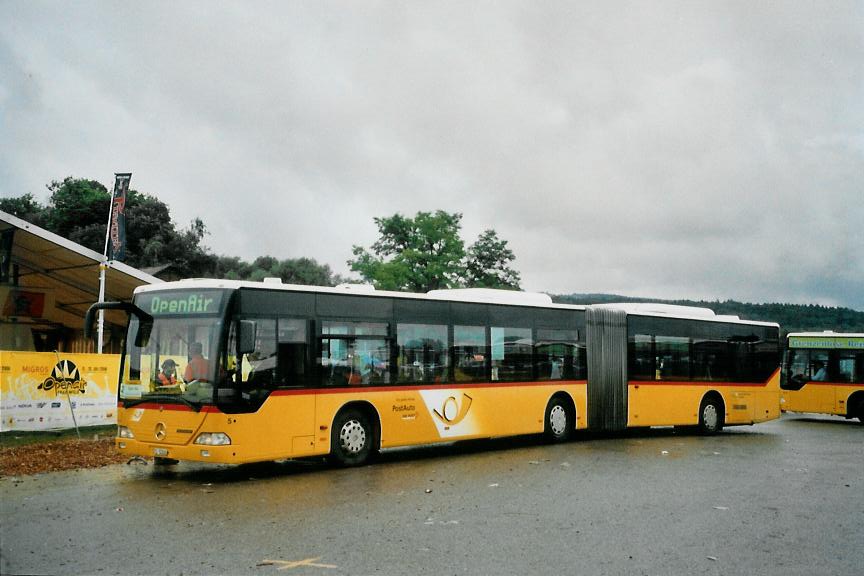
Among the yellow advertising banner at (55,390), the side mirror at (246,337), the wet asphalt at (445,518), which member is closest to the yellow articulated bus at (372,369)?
the side mirror at (246,337)

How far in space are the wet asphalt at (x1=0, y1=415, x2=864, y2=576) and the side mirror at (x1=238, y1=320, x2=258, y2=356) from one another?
6.44ft

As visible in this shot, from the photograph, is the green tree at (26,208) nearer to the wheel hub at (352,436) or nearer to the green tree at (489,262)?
the green tree at (489,262)

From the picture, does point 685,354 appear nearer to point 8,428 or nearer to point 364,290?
point 364,290

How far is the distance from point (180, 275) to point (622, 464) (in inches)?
2306

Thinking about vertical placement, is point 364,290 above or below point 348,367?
above

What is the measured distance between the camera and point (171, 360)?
12.0m

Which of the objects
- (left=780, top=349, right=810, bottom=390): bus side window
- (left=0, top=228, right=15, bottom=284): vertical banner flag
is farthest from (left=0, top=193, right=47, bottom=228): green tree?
(left=780, top=349, right=810, bottom=390): bus side window

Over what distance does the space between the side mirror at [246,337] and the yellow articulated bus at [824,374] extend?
2236 cm

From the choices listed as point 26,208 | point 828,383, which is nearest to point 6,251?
point 828,383

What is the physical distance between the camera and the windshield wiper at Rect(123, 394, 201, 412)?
11.5 m

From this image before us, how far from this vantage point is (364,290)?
1394cm

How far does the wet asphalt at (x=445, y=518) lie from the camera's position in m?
6.92

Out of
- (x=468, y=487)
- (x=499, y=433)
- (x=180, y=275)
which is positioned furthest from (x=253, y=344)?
(x=180, y=275)

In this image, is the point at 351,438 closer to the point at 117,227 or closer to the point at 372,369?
the point at 372,369
